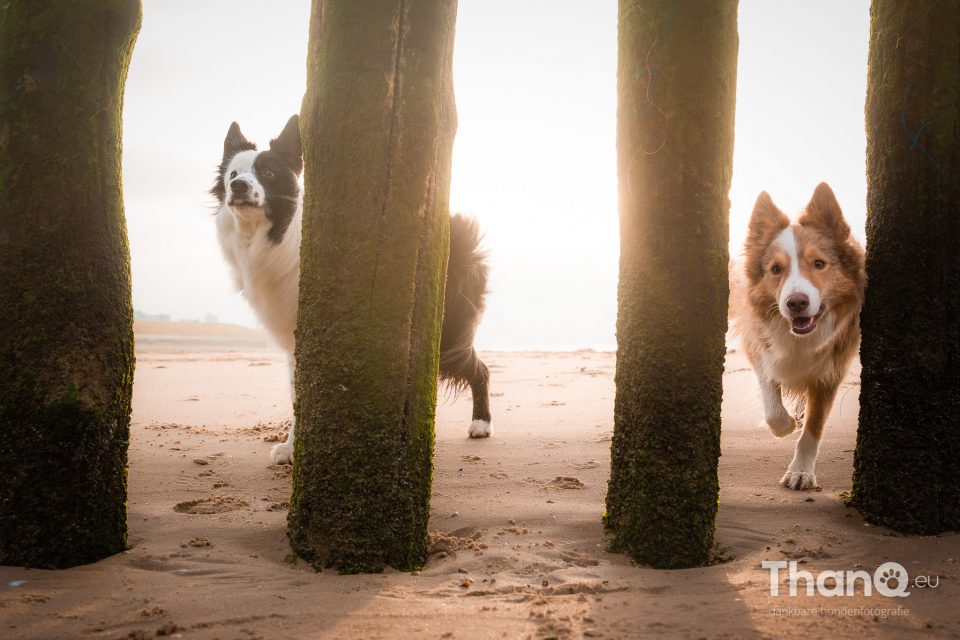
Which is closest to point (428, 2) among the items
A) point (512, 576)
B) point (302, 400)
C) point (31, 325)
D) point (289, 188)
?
point (302, 400)

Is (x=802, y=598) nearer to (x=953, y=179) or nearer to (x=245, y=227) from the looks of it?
(x=953, y=179)

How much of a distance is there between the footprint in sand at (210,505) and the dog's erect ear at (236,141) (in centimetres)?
289

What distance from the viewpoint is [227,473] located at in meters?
4.23

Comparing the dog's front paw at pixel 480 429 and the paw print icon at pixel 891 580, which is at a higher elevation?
the paw print icon at pixel 891 580

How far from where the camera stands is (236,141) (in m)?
5.32

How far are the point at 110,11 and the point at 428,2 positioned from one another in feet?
4.11

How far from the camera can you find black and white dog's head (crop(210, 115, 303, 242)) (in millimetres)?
4883

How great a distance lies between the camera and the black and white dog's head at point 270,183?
4883 millimetres

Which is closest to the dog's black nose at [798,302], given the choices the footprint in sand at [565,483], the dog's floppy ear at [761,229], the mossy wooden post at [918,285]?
the dog's floppy ear at [761,229]

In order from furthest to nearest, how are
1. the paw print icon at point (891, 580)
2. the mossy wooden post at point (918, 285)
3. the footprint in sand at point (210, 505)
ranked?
the footprint in sand at point (210, 505) → the mossy wooden post at point (918, 285) → the paw print icon at point (891, 580)

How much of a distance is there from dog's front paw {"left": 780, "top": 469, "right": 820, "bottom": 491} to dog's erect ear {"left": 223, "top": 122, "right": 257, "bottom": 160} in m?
4.41

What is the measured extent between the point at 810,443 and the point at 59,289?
3.97 metres

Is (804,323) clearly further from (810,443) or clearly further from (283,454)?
(283,454)

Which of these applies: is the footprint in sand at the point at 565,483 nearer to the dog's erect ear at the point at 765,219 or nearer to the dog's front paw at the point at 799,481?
the dog's front paw at the point at 799,481
